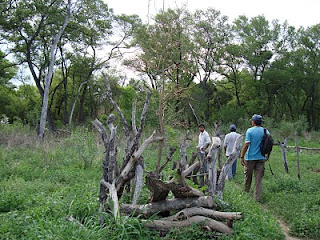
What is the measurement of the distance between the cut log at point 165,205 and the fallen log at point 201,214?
0.12 metres

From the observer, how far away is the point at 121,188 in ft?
16.8

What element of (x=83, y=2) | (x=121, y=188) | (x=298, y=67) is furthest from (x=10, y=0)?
(x=298, y=67)

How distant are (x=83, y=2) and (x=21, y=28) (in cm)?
559

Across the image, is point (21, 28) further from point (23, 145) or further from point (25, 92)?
point (25, 92)

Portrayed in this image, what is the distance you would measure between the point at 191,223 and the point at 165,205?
19.9 inches

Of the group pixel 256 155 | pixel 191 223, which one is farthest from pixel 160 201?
pixel 256 155

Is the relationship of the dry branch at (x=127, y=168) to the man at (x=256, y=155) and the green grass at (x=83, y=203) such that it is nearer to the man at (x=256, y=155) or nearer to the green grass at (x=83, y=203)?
the green grass at (x=83, y=203)

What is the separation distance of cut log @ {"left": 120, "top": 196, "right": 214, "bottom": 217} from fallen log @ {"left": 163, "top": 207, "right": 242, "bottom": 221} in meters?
0.12

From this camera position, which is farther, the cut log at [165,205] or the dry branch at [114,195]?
the cut log at [165,205]

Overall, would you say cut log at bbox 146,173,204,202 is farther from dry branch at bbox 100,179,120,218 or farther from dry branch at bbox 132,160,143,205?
dry branch at bbox 100,179,120,218

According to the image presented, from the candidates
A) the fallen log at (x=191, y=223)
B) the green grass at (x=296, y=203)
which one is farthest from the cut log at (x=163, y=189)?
the green grass at (x=296, y=203)

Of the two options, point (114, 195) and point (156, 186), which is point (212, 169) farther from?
point (114, 195)

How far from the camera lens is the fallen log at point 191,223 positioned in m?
4.49

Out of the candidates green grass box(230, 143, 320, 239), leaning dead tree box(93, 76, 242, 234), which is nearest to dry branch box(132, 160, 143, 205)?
leaning dead tree box(93, 76, 242, 234)
